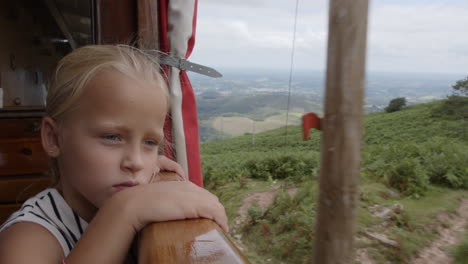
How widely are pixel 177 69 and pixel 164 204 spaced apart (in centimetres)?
144

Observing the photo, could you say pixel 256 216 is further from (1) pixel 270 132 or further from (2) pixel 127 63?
(1) pixel 270 132

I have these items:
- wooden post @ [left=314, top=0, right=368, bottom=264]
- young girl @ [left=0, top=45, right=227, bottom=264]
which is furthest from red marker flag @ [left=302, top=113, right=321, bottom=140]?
young girl @ [left=0, top=45, right=227, bottom=264]

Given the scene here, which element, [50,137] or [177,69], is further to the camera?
[177,69]

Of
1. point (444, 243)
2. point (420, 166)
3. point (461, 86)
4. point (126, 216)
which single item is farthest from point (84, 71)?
point (461, 86)

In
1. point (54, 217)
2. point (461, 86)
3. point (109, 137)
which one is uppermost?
point (461, 86)

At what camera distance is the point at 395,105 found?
12.2 meters

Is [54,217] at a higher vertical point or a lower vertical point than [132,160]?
lower

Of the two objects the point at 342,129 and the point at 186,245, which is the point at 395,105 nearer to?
the point at 342,129

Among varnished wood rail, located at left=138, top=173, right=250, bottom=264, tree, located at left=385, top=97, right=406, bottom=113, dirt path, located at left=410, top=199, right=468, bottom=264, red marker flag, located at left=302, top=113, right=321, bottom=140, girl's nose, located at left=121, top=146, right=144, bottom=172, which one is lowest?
dirt path, located at left=410, top=199, right=468, bottom=264

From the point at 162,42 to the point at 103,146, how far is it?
1262 millimetres

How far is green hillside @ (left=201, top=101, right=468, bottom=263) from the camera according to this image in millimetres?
4625

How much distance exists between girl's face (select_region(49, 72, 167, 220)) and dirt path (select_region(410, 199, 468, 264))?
3.97m

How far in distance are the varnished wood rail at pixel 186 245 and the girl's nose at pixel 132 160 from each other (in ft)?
0.87

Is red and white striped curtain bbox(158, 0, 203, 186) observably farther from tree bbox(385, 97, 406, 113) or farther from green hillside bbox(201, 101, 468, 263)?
tree bbox(385, 97, 406, 113)
